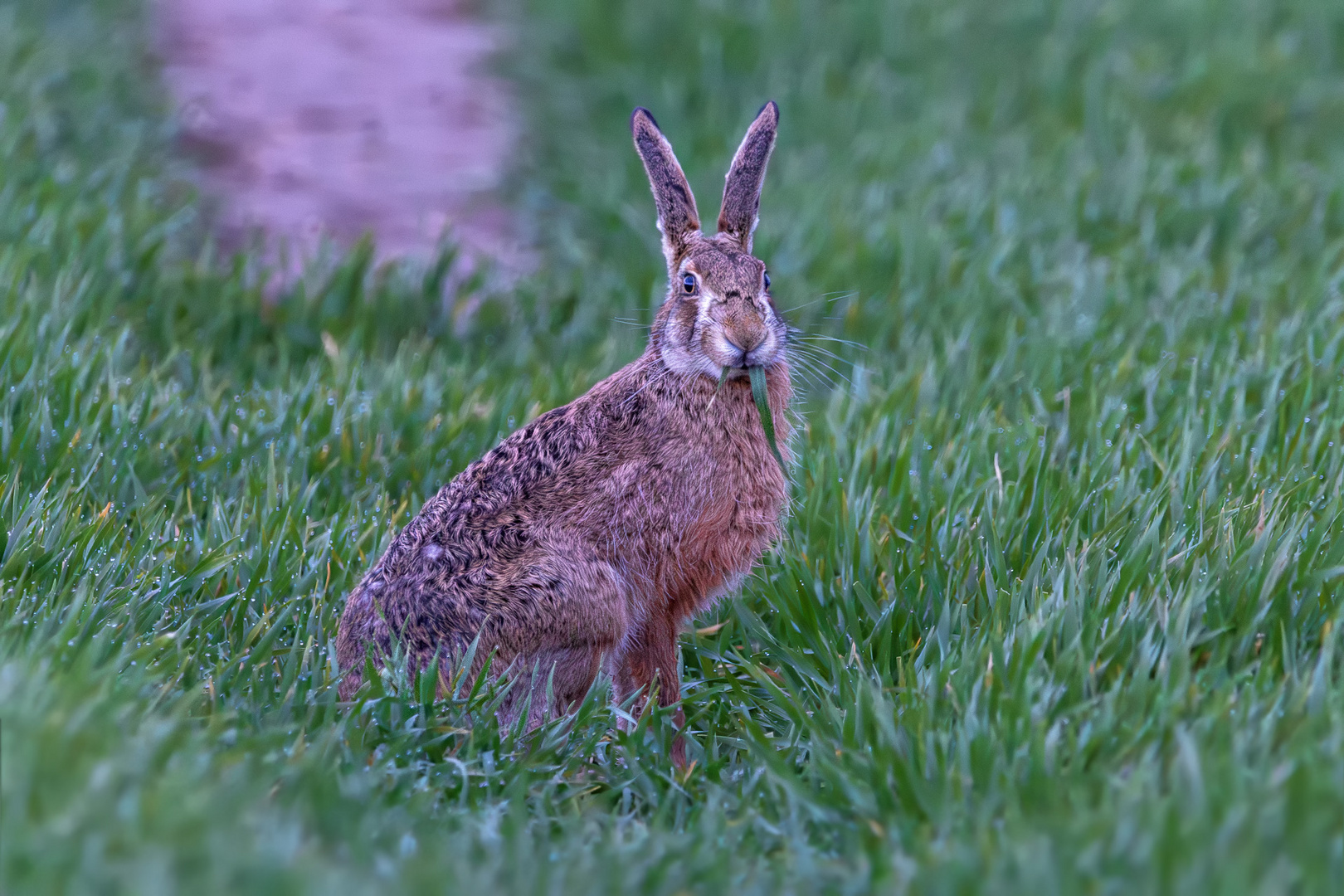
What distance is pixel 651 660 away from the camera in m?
4.00

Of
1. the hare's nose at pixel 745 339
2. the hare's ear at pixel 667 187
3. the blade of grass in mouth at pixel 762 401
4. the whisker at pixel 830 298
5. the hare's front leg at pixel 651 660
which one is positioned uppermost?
the hare's ear at pixel 667 187

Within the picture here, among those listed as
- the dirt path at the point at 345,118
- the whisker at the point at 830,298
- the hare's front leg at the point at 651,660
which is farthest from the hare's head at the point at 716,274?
the dirt path at the point at 345,118

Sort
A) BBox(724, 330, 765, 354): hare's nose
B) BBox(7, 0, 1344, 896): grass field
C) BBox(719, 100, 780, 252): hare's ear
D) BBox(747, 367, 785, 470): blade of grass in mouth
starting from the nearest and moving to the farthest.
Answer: BBox(7, 0, 1344, 896): grass field, BBox(724, 330, 765, 354): hare's nose, BBox(747, 367, 785, 470): blade of grass in mouth, BBox(719, 100, 780, 252): hare's ear

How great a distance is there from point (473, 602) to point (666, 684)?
61 centimetres

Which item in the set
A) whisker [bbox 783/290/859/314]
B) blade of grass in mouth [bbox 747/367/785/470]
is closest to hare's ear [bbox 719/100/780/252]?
blade of grass in mouth [bbox 747/367/785/470]

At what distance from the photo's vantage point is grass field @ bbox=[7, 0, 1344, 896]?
2.71 meters

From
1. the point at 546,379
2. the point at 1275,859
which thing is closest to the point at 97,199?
the point at 546,379

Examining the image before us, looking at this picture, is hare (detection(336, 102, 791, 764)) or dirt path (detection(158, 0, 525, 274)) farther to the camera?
dirt path (detection(158, 0, 525, 274))

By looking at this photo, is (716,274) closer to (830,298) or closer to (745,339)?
(745,339)

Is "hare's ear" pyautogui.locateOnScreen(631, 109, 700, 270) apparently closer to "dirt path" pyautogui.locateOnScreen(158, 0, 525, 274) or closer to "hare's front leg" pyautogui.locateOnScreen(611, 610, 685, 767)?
"hare's front leg" pyautogui.locateOnScreen(611, 610, 685, 767)

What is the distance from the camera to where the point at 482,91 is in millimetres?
9477

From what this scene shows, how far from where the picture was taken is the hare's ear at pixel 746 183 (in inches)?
171

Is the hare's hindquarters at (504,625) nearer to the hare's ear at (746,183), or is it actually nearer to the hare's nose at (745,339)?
the hare's nose at (745,339)

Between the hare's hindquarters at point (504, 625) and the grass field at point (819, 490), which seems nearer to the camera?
the grass field at point (819, 490)
